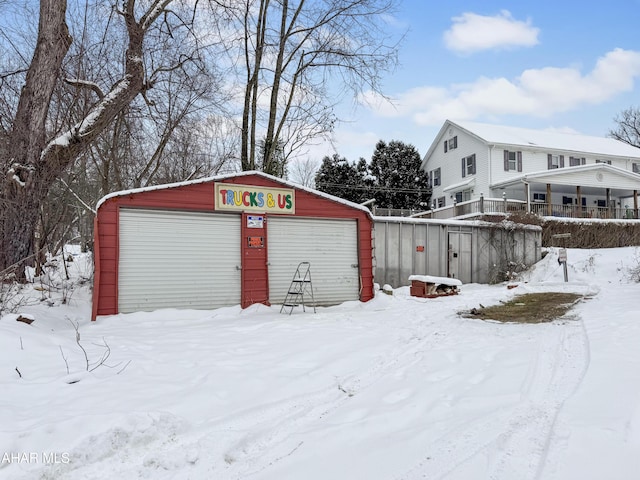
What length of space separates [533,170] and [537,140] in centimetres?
327

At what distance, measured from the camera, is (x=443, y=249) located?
14.7 m

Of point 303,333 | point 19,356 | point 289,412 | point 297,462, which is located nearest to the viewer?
point 297,462

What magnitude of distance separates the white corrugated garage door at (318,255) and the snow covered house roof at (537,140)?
1800cm

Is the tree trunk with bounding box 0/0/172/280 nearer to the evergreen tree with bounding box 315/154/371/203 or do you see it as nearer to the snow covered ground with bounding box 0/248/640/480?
the snow covered ground with bounding box 0/248/640/480

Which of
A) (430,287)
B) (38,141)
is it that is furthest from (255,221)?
(430,287)

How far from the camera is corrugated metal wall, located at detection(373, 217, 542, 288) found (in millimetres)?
13523

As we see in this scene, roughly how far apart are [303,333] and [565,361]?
12.2ft

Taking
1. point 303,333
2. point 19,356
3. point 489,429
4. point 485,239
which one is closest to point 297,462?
point 489,429

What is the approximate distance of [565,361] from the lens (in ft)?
15.1

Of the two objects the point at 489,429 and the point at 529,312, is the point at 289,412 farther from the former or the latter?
the point at 529,312

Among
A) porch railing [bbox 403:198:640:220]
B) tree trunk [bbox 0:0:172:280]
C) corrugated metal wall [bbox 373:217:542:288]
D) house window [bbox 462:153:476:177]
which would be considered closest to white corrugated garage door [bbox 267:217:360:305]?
corrugated metal wall [bbox 373:217:542:288]

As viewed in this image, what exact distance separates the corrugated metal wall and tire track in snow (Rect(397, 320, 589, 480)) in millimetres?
7977

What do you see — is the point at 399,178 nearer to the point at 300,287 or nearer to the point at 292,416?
the point at 300,287

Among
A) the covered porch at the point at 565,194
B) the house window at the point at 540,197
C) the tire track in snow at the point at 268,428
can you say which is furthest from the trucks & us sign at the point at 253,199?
the house window at the point at 540,197
